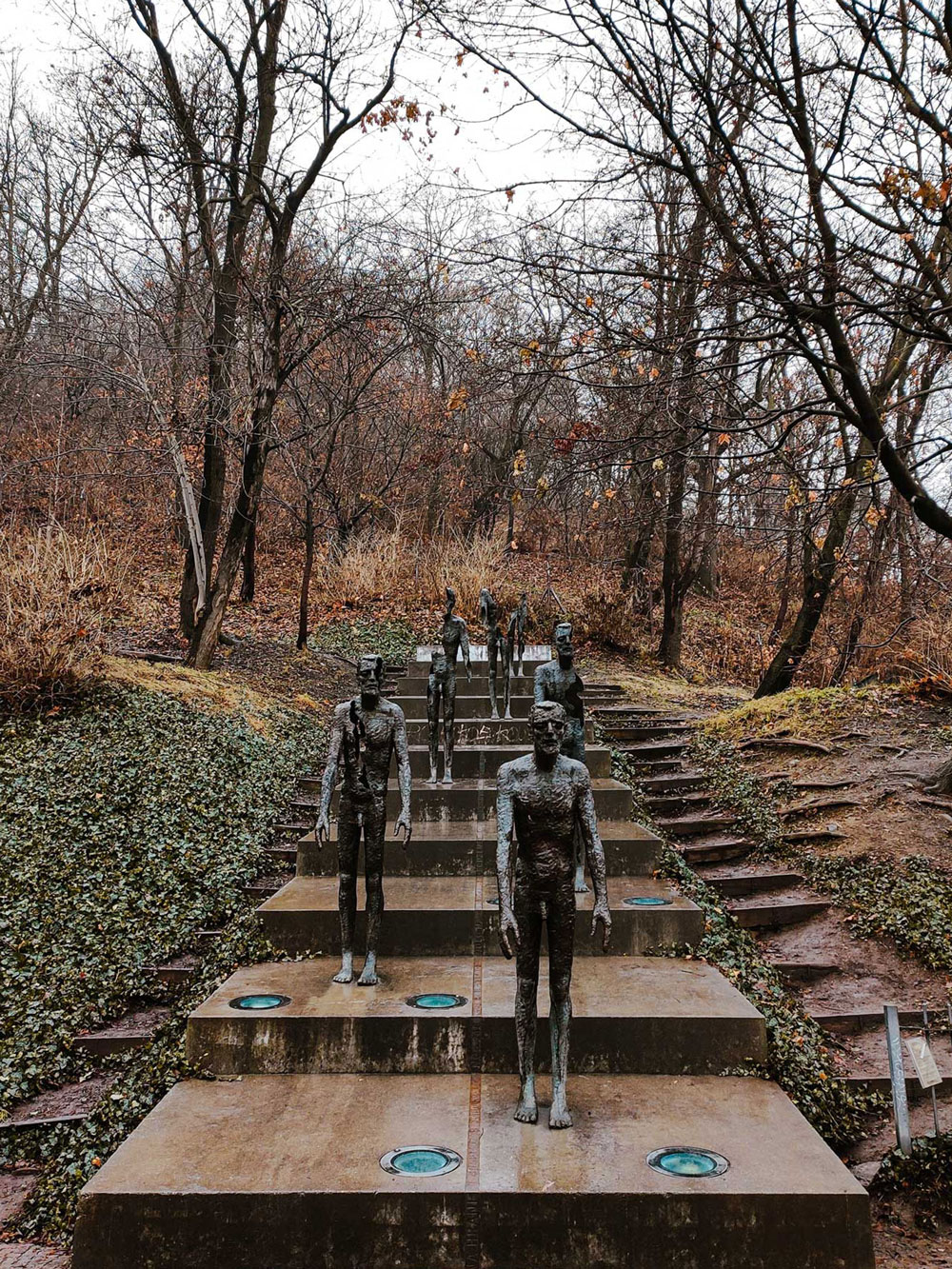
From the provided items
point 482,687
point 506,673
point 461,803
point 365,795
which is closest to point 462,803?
point 461,803

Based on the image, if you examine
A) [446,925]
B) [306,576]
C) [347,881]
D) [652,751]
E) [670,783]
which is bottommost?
[446,925]

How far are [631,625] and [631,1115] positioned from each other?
1410 cm

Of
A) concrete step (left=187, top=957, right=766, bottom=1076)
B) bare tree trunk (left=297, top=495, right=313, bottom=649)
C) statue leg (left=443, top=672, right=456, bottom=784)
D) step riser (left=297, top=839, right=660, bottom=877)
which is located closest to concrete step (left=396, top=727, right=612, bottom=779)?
statue leg (left=443, top=672, right=456, bottom=784)

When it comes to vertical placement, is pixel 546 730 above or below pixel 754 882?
above

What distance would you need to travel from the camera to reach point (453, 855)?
8078mm

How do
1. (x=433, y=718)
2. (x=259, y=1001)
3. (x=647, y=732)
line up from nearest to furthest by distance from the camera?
(x=259, y=1001), (x=433, y=718), (x=647, y=732)

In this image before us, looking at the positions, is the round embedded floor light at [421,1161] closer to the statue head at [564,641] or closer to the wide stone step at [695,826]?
the statue head at [564,641]

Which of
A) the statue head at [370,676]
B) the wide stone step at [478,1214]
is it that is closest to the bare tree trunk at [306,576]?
the statue head at [370,676]

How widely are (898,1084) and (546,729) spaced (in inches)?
106

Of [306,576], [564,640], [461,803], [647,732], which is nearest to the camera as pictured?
[564,640]

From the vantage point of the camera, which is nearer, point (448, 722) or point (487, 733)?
point (448, 722)

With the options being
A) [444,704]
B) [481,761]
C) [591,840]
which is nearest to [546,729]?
[591,840]

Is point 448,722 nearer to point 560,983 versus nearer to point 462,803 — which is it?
point 462,803

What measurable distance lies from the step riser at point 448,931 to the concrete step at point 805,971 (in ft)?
2.70
